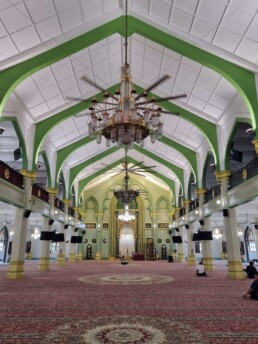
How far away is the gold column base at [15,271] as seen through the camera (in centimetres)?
872

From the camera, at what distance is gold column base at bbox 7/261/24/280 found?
8719mm

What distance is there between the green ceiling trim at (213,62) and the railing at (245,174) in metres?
1.14

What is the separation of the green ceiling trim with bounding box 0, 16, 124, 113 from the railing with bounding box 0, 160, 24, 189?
5.49 ft

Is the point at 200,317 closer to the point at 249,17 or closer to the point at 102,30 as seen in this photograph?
the point at 249,17

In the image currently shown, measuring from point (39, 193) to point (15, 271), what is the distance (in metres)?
3.21

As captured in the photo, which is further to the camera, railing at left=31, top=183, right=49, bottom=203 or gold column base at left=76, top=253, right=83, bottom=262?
gold column base at left=76, top=253, right=83, bottom=262

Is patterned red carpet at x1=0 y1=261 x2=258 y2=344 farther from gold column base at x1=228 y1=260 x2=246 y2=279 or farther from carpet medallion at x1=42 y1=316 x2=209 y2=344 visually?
gold column base at x1=228 y1=260 x2=246 y2=279

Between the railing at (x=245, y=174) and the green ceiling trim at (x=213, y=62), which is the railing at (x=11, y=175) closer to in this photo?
the green ceiling trim at (x=213, y=62)

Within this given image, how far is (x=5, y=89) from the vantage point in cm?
708

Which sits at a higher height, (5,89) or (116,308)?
(5,89)

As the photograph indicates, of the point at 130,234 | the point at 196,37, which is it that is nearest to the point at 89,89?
the point at 196,37

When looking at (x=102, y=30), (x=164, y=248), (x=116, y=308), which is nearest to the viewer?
(x=116, y=308)

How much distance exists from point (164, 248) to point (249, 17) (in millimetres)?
19045

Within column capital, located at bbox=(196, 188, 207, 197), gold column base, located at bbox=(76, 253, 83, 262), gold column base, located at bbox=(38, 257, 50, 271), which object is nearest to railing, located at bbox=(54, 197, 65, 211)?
gold column base, located at bbox=(38, 257, 50, 271)
